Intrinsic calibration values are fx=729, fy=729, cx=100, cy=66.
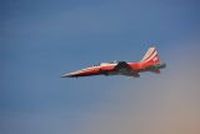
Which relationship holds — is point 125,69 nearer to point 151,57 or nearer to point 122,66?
point 122,66

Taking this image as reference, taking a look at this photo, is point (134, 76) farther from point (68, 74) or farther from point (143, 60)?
point (68, 74)

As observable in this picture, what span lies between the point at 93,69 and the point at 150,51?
0.75 m

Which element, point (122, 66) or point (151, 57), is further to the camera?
point (151, 57)

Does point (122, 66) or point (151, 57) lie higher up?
point (151, 57)

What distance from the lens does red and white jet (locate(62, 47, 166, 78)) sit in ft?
29.3

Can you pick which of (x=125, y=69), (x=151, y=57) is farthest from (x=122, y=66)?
(x=151, y=57)

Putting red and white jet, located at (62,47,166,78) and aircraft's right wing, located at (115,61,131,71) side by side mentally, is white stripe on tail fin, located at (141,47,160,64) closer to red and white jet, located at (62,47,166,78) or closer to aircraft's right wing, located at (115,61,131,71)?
red and white jet, located at (62,47,166,78)

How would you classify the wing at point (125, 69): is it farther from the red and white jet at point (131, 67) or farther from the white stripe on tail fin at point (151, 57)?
the white stripe on tail fin at point (151, 57)

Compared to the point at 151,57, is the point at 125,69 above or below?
below

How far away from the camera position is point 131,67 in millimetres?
8930

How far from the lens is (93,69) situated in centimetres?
904

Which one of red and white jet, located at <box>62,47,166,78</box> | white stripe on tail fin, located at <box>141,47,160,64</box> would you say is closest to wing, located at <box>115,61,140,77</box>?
red and white jet, located at <box>62,47,166,78</box>

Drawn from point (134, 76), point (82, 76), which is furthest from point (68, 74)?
point (134, 76)

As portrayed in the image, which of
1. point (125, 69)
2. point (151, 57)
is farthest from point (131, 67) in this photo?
point (151, 57)
